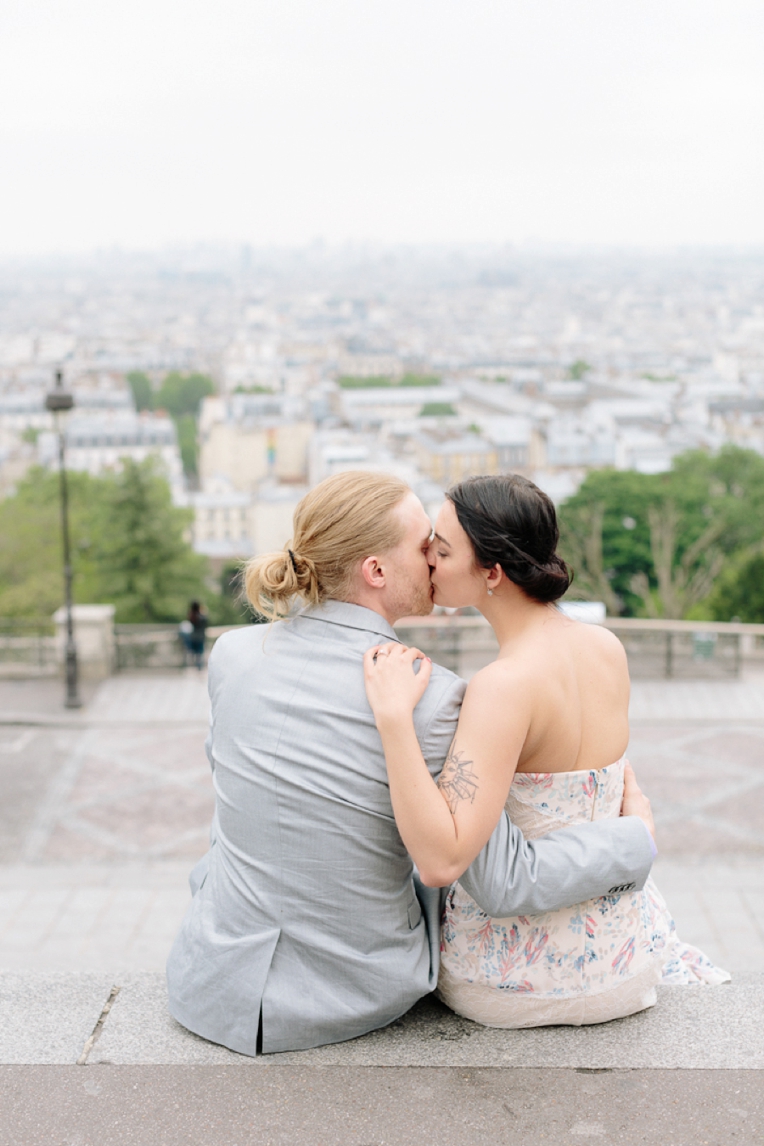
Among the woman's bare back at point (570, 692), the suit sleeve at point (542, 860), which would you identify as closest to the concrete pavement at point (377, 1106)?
the suit sleeve at point (542, 860)

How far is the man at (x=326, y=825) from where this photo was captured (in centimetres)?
231

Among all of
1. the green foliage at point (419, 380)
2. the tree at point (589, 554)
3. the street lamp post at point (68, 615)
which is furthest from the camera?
the green foliage at point (419, 380)

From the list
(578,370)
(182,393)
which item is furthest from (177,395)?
(578,370)

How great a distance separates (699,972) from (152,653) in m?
11.9

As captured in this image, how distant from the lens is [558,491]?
9212 centimetres

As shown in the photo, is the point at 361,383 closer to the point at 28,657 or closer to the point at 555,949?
the point at 28,657

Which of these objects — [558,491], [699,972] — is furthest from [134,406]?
[699,972]

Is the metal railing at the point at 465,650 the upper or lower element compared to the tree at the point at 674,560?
upper

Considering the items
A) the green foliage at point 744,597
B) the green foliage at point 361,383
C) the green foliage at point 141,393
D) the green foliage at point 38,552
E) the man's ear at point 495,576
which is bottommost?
the green foliage at point 141,393

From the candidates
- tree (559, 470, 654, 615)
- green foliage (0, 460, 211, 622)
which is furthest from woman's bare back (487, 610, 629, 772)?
tree (559, 470, 654, 615)

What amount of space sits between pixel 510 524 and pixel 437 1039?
1.08m

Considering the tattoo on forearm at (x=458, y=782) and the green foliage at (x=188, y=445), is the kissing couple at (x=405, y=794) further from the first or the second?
the green foliage at (x=188, y=445)

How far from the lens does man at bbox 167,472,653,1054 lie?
2.31m

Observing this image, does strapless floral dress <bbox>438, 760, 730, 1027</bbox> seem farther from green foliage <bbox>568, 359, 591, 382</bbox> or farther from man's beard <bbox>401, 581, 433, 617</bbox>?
green foliage <bbox>568, 359, 591, 382</bbox>
